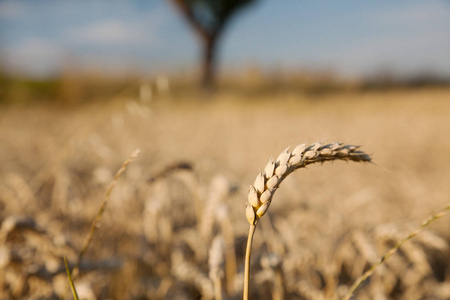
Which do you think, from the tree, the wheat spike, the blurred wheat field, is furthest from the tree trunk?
the wheat spike

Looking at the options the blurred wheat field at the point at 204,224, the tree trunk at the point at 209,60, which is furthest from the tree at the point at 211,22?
the blurred wheat field at the point at 204,224

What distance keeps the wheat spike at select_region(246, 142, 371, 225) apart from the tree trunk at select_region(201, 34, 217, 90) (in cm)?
1457

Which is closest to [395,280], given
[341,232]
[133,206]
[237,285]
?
[341,232]

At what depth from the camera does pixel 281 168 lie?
0.45m

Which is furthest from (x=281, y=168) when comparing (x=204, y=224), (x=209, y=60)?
(x=209, y=60)

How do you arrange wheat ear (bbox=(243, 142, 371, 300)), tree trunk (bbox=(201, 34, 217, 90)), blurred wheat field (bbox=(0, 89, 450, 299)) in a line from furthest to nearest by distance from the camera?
tree trunk (bbox=(201, 34, 217, 90)), blurred wheat field (bbox=(0, 89, 450, 299)), wheat ear (bbox=(243, 142, 371, 300))

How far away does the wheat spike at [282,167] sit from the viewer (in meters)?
0.44

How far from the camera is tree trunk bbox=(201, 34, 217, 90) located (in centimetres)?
1498

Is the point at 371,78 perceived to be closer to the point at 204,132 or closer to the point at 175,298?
the point at 204,132

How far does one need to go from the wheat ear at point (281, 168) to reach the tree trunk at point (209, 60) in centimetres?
1457

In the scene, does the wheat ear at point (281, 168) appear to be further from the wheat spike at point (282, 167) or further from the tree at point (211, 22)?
the tree at point (211, 22)

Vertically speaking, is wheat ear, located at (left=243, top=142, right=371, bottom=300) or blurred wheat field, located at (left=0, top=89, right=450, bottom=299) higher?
wheat ear, located at (left=243, top=142, right=371, bottom=300)

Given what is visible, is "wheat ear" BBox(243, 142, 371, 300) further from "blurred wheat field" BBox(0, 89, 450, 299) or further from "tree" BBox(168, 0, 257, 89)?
"tree" BBox(168, 0, 257, 89)

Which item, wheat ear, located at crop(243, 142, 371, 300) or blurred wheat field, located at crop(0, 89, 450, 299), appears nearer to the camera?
wheat ear, located at crop(243, 142, 371, 300)
